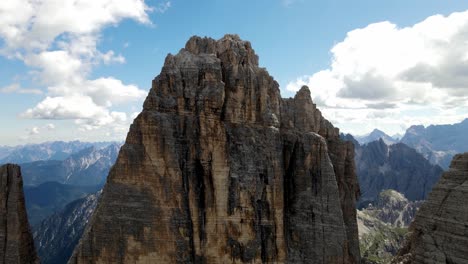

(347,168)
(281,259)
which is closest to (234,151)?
(281,259)

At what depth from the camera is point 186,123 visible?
56.0 metres

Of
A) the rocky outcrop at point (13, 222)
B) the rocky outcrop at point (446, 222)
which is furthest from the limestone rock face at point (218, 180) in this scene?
the rocky outcrop at point (446, 222)

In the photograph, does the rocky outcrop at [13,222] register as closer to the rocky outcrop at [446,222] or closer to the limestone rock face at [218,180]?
the limestone rock face at [218,180]

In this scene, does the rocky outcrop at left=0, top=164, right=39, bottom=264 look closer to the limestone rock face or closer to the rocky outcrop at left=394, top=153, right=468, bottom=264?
the limestone rock face

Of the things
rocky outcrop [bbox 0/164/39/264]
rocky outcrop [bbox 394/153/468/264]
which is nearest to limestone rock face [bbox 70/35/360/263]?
rocky outcrop [bbox 0/164/39/264]

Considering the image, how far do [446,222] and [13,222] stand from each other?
54.5 m

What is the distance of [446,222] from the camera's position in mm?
41625

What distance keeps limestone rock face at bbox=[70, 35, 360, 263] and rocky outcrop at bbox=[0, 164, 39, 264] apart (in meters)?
10.8

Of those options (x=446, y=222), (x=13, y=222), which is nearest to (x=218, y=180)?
→ (x=446, y=222)

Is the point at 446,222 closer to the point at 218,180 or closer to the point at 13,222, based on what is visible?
the point at 218,180

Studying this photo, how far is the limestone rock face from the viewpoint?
52.6 meters

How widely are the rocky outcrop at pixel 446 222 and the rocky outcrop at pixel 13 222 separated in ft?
166

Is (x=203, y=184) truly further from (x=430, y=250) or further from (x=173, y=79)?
(x=430, y=250)

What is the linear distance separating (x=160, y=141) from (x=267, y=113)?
16.0m
